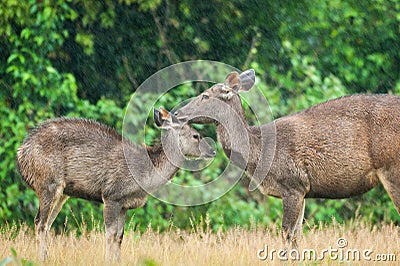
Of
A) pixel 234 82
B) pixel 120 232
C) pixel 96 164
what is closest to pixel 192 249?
pixel 120 232

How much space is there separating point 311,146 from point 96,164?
2.22m

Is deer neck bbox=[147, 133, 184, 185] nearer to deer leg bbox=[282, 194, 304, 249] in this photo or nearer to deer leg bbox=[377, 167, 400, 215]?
deer leg bbox=[282, 194, 304, 249]

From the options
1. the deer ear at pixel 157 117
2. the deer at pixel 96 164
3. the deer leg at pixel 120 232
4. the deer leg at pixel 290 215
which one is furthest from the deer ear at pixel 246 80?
the deer leg at pixel 120 232

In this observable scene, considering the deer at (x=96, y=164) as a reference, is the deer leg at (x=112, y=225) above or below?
below

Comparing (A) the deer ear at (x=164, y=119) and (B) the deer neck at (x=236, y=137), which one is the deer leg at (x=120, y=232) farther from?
(B) the deer neck at (x=236, y=137)

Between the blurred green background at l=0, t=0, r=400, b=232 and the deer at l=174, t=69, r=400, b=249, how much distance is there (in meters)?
3.02

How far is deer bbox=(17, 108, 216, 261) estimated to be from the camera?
379 inches

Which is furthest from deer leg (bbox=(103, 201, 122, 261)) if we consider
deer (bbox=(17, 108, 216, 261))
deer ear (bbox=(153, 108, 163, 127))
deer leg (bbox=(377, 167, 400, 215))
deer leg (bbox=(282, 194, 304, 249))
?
deer leg (bbox=(377, 167, 400, 215))

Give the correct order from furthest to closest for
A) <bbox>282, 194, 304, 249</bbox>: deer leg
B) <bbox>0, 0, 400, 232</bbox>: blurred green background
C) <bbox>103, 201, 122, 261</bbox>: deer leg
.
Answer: <bbox>0, 0, 400, 232</bbox>: blurred green background, <bbox>282, 194, 304, 249</bbox>: deer leg, <bbox>103, 201, 122, 261</bbox>: deer leg

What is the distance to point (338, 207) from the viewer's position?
13.6 meters

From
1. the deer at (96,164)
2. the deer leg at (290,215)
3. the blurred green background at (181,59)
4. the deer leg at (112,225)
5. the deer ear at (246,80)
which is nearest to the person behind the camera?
the deer leg at (112,225)

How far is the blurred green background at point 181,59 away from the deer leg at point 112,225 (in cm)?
324

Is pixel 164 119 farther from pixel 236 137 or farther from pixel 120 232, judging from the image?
pixel 120 232

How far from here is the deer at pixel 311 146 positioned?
940 cm
